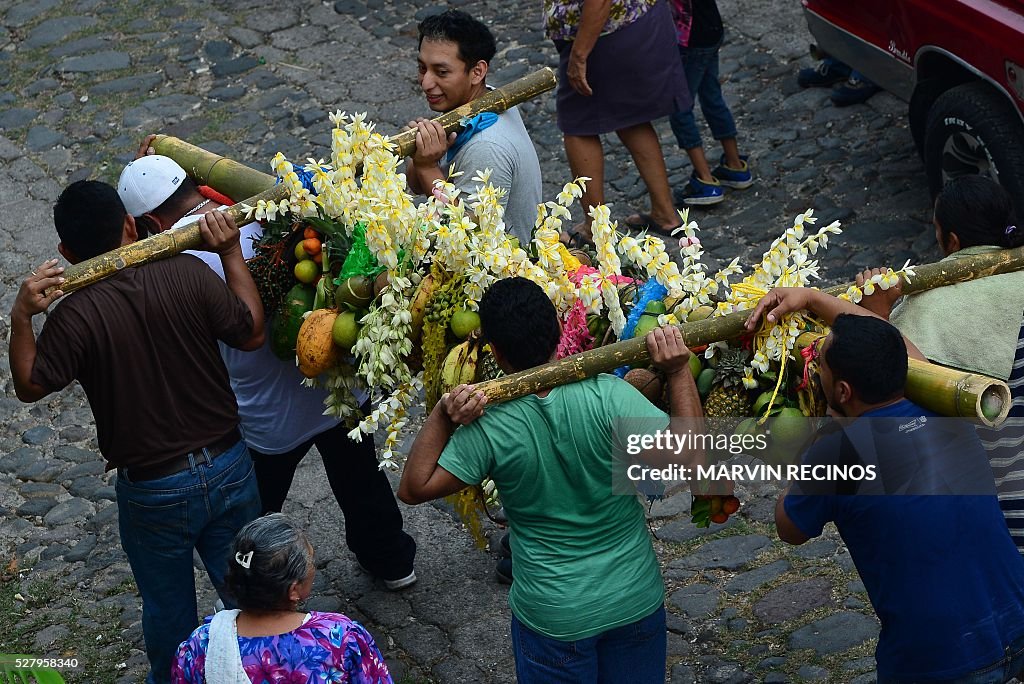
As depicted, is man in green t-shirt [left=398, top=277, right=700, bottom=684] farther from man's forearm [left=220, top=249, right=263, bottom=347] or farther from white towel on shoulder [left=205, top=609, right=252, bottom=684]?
man's forearm [left=220, top=249, right=263, bottom=347]

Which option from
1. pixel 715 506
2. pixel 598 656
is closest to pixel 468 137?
pixel 715 506

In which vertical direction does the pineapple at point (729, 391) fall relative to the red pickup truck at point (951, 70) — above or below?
above

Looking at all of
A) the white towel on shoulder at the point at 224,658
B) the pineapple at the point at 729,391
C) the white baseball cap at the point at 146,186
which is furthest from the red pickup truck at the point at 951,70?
the white towel on shoulder at the point at 224,658

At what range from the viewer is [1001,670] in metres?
3.17

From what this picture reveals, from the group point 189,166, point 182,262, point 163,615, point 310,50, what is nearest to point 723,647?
point 163,615

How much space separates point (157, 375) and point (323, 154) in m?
4.39

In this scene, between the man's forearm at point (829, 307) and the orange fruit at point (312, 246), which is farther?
the orange fruit at point (312, 246)

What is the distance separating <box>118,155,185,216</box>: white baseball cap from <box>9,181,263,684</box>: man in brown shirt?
7.5 inches

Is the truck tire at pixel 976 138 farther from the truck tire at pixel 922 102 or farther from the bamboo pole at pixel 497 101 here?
the bamboo pole at pixel 497 101

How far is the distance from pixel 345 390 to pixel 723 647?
66.5 inches

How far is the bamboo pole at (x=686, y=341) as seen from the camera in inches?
130

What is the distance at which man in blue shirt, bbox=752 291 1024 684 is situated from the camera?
3029mm

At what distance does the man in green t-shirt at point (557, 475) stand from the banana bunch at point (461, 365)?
0.28 meters

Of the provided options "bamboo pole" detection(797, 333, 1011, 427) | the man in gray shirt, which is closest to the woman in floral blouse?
the man in gray shirt
